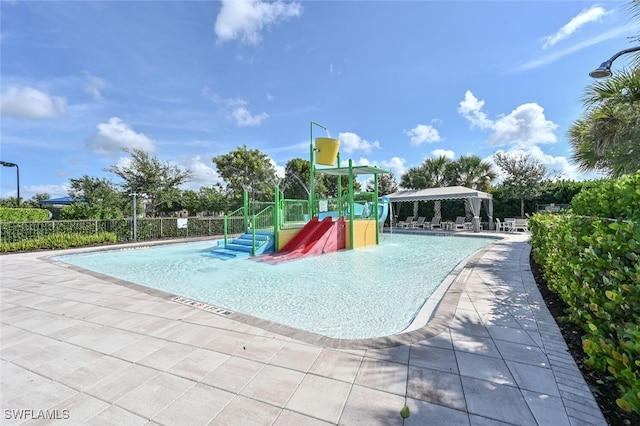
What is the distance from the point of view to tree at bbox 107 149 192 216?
1897cm

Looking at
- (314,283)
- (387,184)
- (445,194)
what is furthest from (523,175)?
(314,283)

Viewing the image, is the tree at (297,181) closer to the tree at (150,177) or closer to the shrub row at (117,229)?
the tree at (150,177)

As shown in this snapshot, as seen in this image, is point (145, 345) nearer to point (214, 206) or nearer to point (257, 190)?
point (257, 190)

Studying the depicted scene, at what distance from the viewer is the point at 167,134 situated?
20594mm

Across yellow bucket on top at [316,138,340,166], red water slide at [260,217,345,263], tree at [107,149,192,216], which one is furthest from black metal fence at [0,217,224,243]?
yellow bucket on top at [316,138,340,166]

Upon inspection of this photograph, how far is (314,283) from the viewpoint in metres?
6.64

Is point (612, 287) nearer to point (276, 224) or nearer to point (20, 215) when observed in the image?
point (276, 224)

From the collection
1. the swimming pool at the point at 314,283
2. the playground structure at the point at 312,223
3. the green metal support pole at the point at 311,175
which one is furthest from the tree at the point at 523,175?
the green metal support pole at the point at 311,175

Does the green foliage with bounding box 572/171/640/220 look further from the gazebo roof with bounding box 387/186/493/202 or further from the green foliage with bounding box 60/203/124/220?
the green foliage with bounding box 60/203/124/220

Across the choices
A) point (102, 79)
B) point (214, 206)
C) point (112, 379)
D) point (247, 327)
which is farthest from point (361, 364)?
point (214, 206)

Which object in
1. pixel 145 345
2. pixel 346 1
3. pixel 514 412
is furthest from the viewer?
pixel 346 1

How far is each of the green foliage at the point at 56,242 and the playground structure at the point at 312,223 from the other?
22.9 feet

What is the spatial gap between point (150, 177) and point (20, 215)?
6.82 metres

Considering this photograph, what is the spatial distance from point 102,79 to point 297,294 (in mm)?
13778
